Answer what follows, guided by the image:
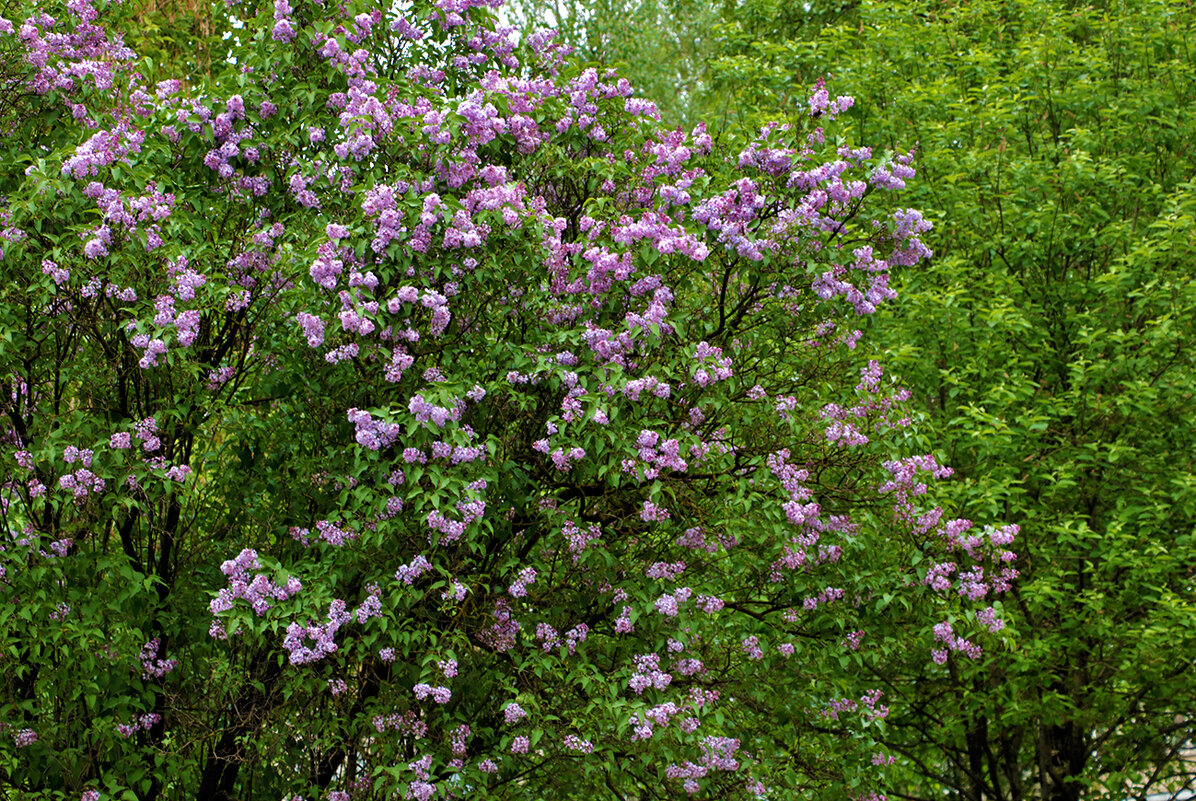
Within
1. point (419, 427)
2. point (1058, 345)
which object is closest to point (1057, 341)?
point (1058, 345)

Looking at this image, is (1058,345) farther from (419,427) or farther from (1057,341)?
(419,427)

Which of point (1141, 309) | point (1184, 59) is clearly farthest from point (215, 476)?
point (1184, 59)

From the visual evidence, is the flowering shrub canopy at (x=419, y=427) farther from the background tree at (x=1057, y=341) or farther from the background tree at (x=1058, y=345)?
the background tree at (x=1057, y=341)

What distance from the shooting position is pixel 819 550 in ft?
22.2

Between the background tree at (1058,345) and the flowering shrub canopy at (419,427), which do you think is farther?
the background tree at (1058,345)

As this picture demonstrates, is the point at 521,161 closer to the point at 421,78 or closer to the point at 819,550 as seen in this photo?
the point at 421,78

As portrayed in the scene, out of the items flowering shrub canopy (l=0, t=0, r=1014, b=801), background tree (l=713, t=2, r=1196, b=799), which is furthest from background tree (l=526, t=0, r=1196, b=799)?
flowering shrub canopy (l=0, t=0, r=1014, b=801)

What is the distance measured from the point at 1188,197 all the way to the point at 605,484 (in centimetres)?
652

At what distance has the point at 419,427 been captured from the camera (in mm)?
5754

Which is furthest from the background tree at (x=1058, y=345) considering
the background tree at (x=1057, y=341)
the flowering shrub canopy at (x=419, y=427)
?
the flowering shrub canopy at (x=419, y=427)

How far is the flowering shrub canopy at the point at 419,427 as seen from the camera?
591 centimetres

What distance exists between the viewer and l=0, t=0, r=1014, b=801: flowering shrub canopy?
233 inches

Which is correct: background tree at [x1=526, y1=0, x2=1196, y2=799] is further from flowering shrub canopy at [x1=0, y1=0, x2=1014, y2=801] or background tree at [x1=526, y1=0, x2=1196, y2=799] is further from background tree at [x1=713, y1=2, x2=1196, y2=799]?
flowering shrub canopy at [x1=0, y1=0, x2=1014, y2=801]

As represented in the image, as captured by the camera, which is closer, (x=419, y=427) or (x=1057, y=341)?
(x=419, y=427)
